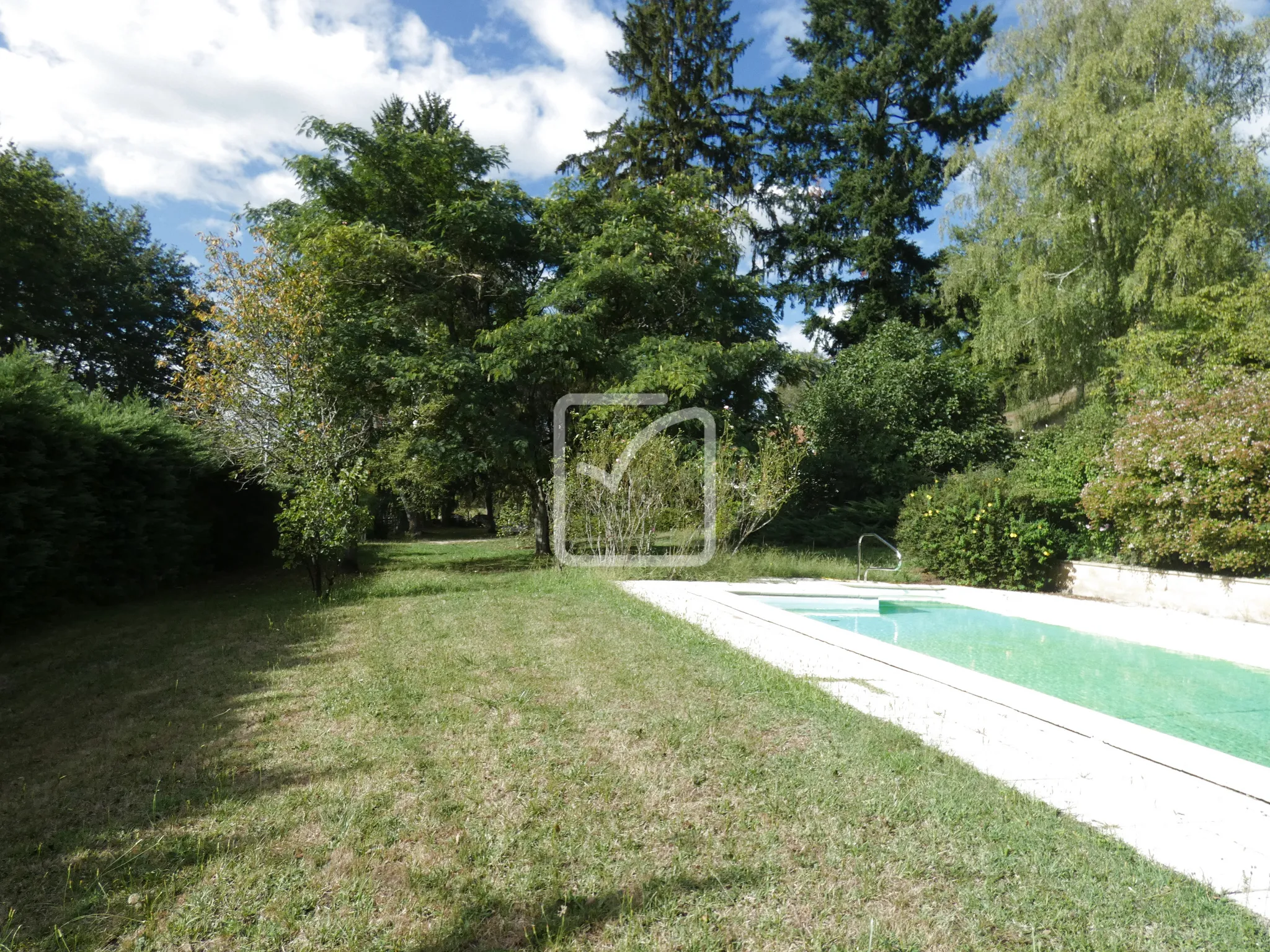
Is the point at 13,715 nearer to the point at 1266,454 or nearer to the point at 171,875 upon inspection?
the point at 171,875

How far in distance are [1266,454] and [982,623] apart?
374 centimetres

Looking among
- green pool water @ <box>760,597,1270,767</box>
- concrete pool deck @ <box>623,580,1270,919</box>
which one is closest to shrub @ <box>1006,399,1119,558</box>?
green pool water @ <box>760,597,1270,767</box>

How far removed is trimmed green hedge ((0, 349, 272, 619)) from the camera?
307 inches

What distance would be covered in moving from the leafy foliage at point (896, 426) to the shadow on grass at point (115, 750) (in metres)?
14.5

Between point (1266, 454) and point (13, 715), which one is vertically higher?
point (1266, 454)

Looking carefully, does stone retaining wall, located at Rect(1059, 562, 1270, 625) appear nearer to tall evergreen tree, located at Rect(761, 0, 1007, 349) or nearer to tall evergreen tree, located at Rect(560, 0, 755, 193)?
tall evergreen tree, located at Rect(761, 0, 1007, 349)

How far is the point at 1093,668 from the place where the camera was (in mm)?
8062

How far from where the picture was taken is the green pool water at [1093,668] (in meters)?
6.13

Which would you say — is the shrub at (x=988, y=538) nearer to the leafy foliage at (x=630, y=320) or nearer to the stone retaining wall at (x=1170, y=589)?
the stone retaining wall at (x=1170, y=589)

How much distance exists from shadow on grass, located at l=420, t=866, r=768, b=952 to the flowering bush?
30.5ft

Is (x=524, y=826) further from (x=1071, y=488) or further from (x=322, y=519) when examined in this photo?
(x=1071, y=488)

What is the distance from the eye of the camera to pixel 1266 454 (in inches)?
348

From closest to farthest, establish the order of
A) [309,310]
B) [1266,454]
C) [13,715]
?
[13,715]
[1266,454]
[309,310]

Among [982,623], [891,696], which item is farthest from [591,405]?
[891,696]
